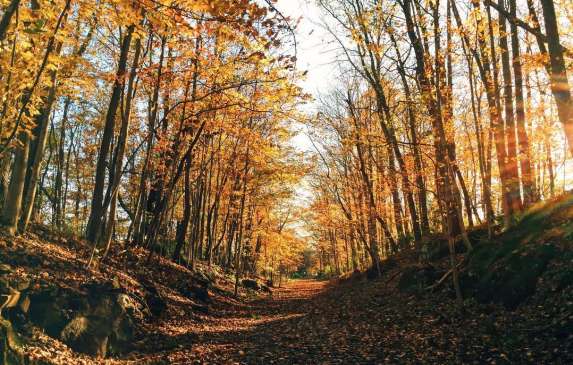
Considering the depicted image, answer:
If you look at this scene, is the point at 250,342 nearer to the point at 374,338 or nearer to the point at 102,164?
the point at 374,338

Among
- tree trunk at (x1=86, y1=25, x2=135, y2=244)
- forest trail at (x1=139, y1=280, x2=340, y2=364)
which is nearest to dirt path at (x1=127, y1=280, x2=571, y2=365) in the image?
forest trail at (x1=139, y1=280, x2=340, y2=364)

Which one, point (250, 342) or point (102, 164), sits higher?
point (102, 164)

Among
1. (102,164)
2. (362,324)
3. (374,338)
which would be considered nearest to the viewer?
(374,338)

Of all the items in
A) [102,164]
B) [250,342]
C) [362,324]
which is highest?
[102,164]

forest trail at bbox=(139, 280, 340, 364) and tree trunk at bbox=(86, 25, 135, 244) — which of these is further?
tree trunk at bbox=(86, 25, 135, 244)

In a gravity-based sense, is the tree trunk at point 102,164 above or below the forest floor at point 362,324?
above

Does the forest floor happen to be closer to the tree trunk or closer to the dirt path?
the dirt path

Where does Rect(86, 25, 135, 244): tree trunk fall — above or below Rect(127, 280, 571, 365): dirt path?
above

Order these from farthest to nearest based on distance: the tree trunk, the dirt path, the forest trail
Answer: the tree trunk → the forest trail → the dirt path

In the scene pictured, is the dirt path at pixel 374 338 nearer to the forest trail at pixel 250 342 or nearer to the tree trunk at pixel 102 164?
the forest trail at pixel 250 342

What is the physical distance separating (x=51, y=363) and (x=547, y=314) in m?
8.64

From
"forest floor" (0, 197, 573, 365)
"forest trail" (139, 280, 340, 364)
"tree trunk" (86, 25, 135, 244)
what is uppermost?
"tree trunk" (86, 25, 135, 244)

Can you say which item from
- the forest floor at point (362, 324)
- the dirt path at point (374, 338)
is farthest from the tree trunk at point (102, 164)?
the dirt path at point (374, 338)

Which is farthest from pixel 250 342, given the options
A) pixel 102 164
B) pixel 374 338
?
pixel 102 164
